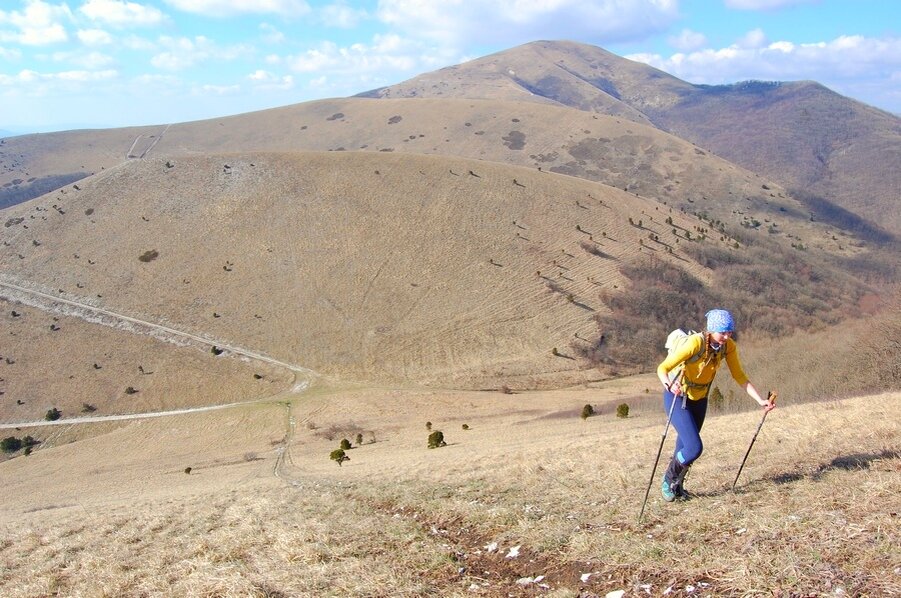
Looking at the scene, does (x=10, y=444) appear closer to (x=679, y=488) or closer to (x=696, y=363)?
(x=679, y=488)

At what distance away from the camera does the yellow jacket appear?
28.0 ft

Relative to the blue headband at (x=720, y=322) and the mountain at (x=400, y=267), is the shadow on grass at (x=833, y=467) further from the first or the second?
the mountain at (x=400, y=267)

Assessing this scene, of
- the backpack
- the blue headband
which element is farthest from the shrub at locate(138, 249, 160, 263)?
the blue headband

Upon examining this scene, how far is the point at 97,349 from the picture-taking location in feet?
192

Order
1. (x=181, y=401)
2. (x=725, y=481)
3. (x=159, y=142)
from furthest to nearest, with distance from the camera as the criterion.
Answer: (x=159, y=142) < (x=181, y=401) < (x=725, y=481)

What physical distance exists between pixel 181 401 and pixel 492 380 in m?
27.0

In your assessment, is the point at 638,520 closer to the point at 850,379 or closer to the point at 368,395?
the point at 850,379

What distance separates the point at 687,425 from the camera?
29.0 ft

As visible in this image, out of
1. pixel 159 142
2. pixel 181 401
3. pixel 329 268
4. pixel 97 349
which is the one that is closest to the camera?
pixel 181 401

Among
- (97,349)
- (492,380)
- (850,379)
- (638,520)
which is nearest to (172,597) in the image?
(638,520)

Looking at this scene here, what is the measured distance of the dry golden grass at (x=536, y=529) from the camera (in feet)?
21.8

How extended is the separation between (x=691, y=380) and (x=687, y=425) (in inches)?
27.3

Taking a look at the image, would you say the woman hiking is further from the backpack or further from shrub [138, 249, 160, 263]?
shrub [138, 249, 160, 263]

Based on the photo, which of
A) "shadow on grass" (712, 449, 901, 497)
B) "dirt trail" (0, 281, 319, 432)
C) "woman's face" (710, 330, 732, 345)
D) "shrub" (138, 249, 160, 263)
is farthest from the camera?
"shrub" (138, 249, 160, 263)
